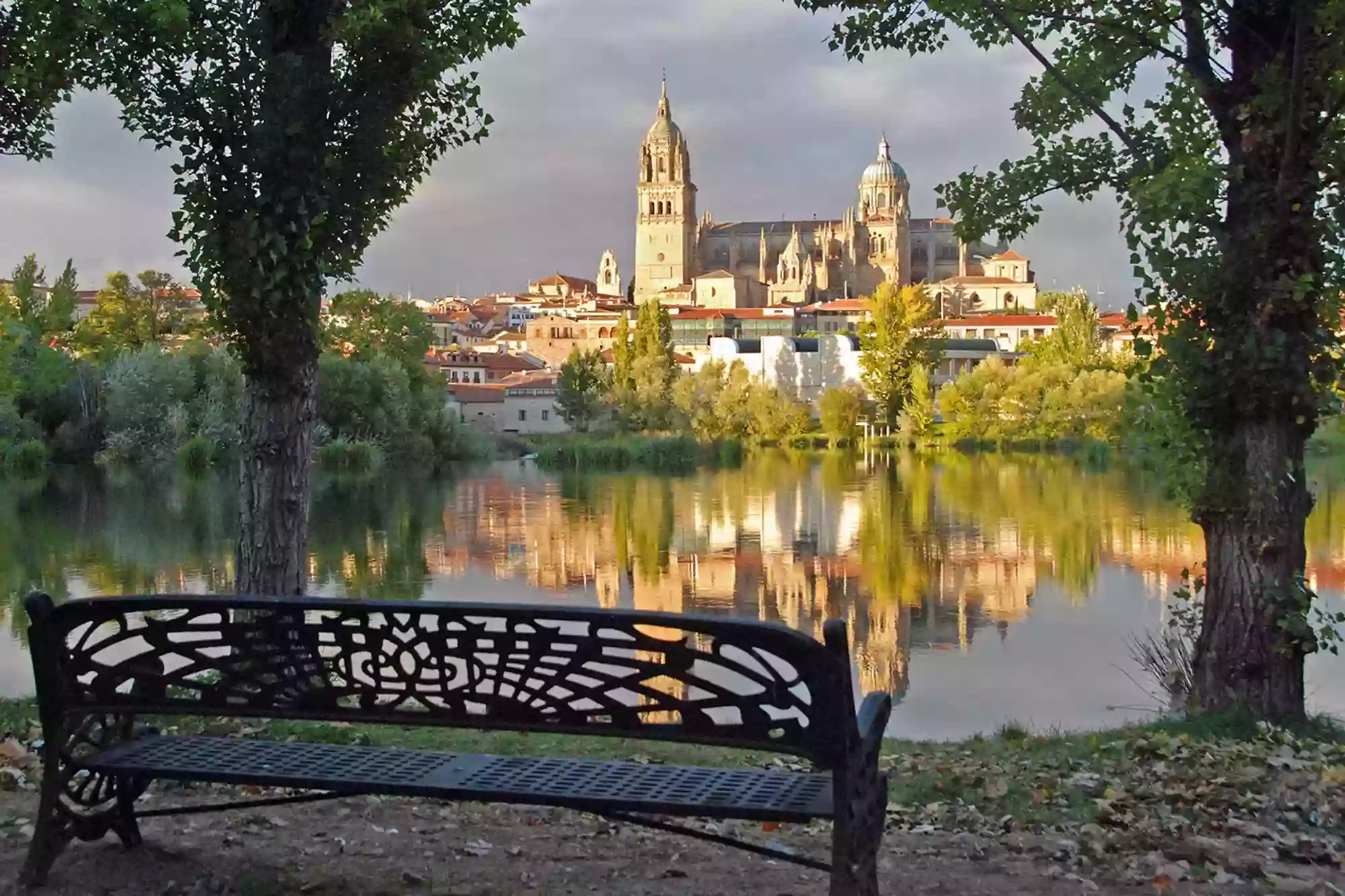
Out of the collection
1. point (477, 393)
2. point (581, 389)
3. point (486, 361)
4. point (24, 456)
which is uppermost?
point (486, 361)

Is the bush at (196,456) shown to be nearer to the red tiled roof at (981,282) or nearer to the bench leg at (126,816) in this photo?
the bench leg at (126,816)

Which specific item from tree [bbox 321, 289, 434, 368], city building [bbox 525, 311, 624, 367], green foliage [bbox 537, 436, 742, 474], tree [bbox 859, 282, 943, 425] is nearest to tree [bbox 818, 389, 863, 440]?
tree [bbox 859, 282, 943, 425]

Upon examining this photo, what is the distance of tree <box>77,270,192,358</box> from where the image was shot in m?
45.2

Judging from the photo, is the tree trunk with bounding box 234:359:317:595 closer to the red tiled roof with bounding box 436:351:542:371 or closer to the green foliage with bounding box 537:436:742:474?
the green foliage with bounding box 537:436:742:474

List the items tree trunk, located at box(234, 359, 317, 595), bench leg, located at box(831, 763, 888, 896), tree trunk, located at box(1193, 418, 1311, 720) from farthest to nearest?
tree trunk, located at box(234, 359, 317, 595), tree trunk, located at box(1193, 418, 1311, 720), bench leg, located at box(831, 763, 888, 896)

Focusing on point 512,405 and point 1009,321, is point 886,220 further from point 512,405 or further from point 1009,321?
point 512,405

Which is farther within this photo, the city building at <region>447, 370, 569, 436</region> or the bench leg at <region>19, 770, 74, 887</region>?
the city building at <region>447, 370, 569, 436</region>

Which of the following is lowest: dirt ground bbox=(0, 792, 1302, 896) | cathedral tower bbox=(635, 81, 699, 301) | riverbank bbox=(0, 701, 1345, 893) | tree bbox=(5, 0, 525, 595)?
riverbank bbox=(0, 701, 1345, 893)

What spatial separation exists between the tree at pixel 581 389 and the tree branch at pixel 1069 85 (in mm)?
48102

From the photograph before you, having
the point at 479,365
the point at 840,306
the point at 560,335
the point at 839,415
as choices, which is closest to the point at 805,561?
the point at 839,415

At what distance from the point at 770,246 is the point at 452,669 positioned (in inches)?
4916

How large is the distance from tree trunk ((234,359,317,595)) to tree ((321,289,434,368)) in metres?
35.9

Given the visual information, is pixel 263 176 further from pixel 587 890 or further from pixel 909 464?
pixel 909 464

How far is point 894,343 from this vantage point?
6197cm
